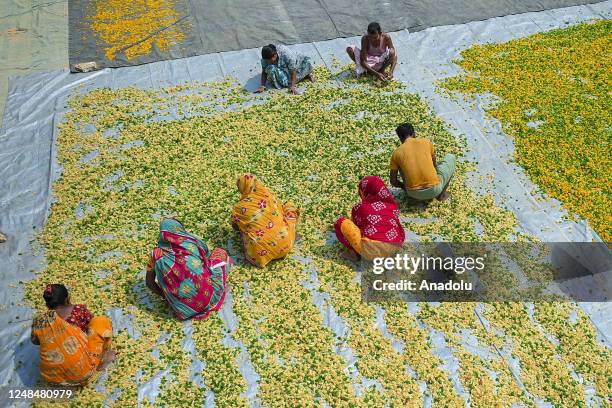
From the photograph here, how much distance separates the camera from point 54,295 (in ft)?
16.8

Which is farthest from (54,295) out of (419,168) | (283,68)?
(283,68)

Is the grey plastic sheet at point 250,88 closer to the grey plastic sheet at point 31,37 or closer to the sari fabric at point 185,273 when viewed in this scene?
the sari fabric at point 185,273

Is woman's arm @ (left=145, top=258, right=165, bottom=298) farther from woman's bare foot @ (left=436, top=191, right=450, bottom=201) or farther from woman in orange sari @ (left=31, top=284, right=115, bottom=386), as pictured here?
woman's bare foot @ (left=436, top=191, right=450, bottom=201)

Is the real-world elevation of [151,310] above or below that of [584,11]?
below

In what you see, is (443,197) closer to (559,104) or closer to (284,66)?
(559,104)

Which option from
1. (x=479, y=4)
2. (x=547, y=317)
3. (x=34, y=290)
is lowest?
(x=34, y=290)

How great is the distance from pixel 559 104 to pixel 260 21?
18.5 ft

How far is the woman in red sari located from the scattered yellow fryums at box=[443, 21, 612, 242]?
89.9 inches

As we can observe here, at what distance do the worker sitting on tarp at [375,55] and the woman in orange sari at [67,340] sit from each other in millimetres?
5849

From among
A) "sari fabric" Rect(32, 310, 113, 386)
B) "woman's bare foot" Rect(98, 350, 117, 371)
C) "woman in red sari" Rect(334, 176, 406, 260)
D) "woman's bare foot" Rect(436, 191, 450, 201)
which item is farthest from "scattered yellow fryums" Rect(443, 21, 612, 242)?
"sari fabric" Rect(32, 310, 113, 386)

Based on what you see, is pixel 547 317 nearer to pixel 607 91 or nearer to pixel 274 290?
pixel 274 290

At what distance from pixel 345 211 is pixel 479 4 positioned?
6.30 m

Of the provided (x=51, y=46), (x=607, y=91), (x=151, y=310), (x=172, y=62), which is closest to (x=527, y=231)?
(x=607, y=91)

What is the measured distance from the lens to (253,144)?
8.14 meters
